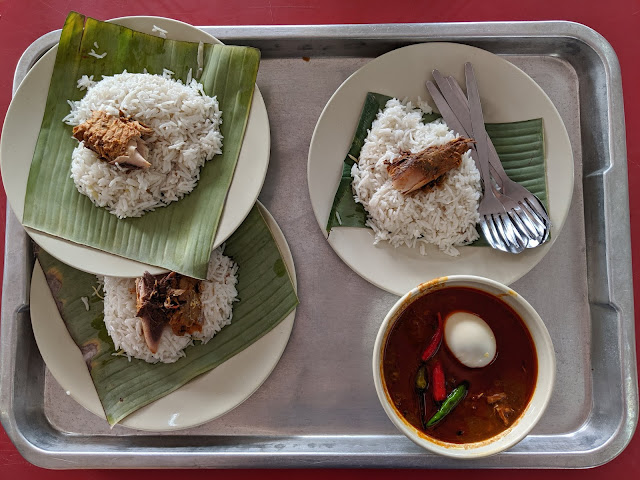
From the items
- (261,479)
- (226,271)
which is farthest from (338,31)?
(261,479)

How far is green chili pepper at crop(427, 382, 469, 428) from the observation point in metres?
1.70

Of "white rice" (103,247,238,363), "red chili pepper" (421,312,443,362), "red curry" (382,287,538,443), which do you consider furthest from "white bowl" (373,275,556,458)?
"white rice" (103,247,238,363)

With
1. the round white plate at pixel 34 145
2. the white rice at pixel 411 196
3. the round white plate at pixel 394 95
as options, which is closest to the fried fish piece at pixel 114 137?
the round white plate at pixel 34 145

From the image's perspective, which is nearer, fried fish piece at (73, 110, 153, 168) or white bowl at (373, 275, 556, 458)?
white bowl at (373, 275, 556, 458)

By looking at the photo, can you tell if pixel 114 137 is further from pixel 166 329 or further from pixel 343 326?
pixel 343 326

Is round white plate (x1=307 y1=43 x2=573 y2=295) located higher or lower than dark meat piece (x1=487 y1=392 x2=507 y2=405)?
higher

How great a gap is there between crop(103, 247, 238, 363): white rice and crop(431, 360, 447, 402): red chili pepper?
2.29 feet

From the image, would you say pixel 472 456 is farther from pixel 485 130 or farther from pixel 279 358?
pixel 485 130

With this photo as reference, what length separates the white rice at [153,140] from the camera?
1787 millimetres

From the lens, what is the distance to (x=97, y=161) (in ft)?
5.89

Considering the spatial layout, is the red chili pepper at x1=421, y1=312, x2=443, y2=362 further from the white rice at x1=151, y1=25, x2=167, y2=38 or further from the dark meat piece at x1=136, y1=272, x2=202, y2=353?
the white rice at x1=151, y1=25, x2=167, y2=38

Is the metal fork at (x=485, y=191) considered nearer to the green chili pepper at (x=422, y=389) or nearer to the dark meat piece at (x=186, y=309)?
the green chili pepper at (x=422, y=389)

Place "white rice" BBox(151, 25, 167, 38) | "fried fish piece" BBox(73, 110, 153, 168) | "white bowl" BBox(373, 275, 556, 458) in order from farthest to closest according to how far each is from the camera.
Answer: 1. "white rice" BBox(151, 25, 167, 38)
2. "fried fish piece" BBox(73, 110, 153, 168)
3. "white bowl" BBox(373, 275, 556, 458)

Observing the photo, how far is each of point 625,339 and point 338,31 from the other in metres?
1.46
